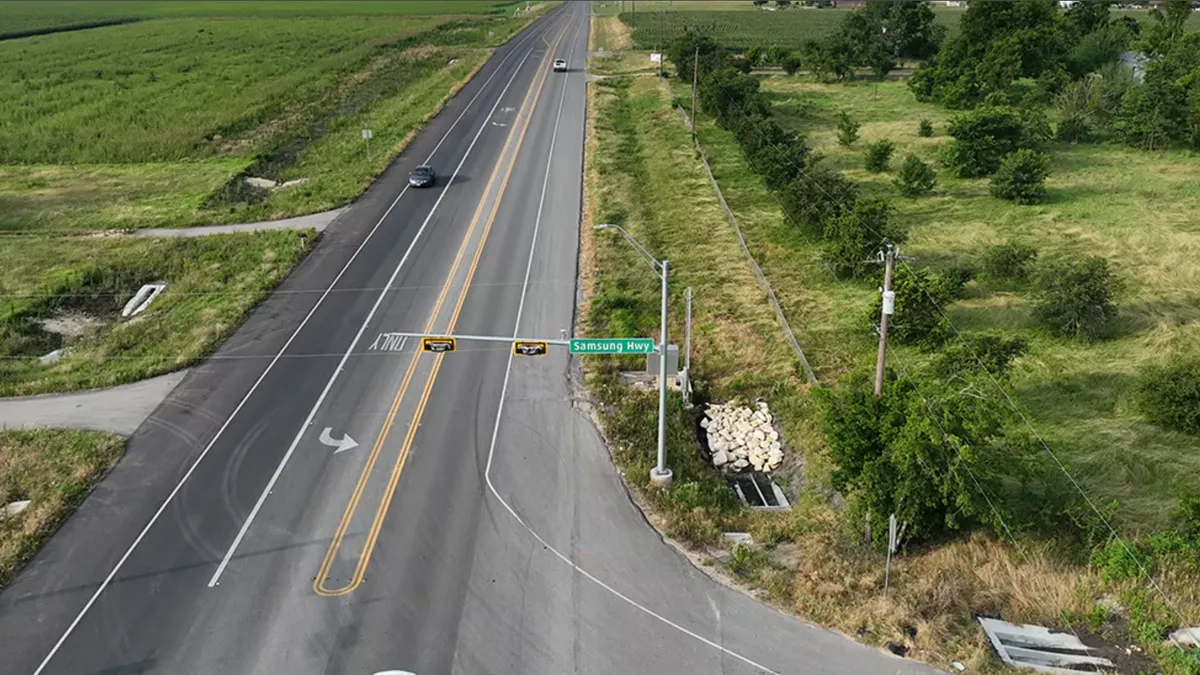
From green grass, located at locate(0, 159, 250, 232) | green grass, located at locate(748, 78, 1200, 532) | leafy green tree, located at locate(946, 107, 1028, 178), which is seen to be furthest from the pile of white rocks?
green grass, located at locate(0, 159, 250, 232)

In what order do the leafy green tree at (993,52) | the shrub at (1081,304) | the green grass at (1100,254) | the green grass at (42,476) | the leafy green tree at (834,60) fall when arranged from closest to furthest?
the green grass at (42,476)
the green grass at (1100,254)
the shrub at (1081,304)
the leafy green tree at (993,52)
the leafy green tree at (834,60)

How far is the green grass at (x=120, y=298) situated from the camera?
3434cm

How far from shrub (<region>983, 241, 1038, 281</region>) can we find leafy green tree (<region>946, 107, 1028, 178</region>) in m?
18.8

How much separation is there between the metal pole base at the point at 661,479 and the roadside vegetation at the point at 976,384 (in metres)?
0.46

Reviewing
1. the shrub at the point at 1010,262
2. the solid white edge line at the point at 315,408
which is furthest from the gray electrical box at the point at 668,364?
the shrub at the point at 1010,262

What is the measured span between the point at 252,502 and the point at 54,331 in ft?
66.9

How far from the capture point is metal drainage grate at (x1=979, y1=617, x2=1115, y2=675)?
18938 millimetres

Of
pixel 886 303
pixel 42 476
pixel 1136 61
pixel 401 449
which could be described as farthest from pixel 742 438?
pixel 1136 61

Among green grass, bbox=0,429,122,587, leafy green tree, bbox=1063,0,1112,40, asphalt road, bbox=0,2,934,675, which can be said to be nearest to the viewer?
asphalt road, bbox=0,2,934,675

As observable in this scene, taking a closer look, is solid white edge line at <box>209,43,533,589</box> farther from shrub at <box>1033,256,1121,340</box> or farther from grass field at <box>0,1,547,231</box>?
shrub at <box>1033,256,1121,340</box>

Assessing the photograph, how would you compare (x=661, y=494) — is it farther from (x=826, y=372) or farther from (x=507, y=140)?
(x=507, y=140)

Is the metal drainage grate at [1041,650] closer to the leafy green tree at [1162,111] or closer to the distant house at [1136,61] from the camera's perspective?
the leafy green tree at [1162,111]

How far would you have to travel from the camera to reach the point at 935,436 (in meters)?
20.9

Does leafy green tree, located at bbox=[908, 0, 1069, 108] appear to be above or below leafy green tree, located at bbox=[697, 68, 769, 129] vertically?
above
